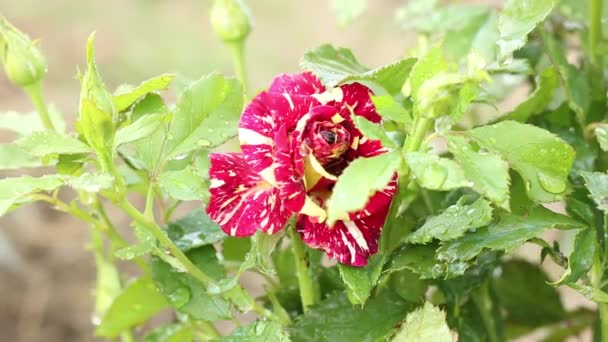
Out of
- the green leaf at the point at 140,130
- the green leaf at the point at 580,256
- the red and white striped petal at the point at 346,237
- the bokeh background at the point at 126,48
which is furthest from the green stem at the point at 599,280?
the bokeh background at the point at 126,48

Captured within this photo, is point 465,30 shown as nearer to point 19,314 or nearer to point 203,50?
point 19,314

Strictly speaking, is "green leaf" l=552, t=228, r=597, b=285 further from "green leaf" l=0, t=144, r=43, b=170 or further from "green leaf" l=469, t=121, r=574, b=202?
"green leaf" l=0, t=144, r=43, b=170

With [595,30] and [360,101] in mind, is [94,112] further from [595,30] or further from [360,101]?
[595,30]

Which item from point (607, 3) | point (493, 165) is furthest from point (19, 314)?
point (493, 165)

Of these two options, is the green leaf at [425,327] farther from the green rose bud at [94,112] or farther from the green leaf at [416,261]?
the green rose bud at [94,112]

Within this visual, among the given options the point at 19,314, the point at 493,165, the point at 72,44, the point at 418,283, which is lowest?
the point at 19,314

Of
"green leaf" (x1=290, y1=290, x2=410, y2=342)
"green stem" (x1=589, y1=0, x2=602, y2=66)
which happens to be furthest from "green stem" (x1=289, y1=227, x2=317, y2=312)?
"green stem" (x1=589, y1=0, x2=602, y2=66)
